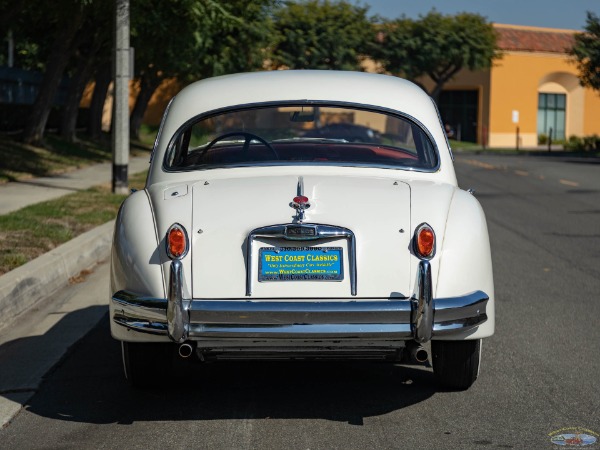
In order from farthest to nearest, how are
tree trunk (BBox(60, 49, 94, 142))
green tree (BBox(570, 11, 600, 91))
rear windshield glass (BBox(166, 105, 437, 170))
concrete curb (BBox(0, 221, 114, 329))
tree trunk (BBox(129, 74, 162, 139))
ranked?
green tree (BBox(570, 11, 600, 91)) → tree trunk (BBox(129, 74, 162, 139)) → tree trunk (BBox(60, 49, 94, 142)) → concrete curb (BBox(0, 221, 114, 329)) → rear windshield glass (BBox(166, 105, 437, 170))

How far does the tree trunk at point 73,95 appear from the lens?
3225cm

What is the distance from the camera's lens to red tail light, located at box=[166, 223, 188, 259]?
511cm

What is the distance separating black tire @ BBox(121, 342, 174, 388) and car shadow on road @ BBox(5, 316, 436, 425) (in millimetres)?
73

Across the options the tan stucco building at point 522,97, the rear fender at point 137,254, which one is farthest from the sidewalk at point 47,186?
the tan stucco building at point 522,97

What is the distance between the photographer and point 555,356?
263 inches

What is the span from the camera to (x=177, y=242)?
16.8 ft

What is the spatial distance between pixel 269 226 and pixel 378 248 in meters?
0.50

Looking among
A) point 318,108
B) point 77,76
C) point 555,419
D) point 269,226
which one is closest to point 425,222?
point 269,226

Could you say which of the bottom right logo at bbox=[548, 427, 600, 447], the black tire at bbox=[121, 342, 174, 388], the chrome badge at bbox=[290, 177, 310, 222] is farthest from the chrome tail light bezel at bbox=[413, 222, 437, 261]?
the black tire at bbox=[121, 342, 174, 388]

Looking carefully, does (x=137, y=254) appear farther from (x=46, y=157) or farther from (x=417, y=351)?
(x=46, y=157)

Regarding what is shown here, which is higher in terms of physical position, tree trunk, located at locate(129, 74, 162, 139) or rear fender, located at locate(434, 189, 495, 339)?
tree trunk, located at locate(129, 74, 162, 139)

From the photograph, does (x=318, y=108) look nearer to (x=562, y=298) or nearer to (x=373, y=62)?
(x=562, y=298)

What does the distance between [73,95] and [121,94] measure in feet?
52.3

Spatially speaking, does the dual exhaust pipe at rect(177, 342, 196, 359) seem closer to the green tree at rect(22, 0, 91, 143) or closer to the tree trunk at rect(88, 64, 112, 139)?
the green tree at rect(22, 0, 91, 143)
